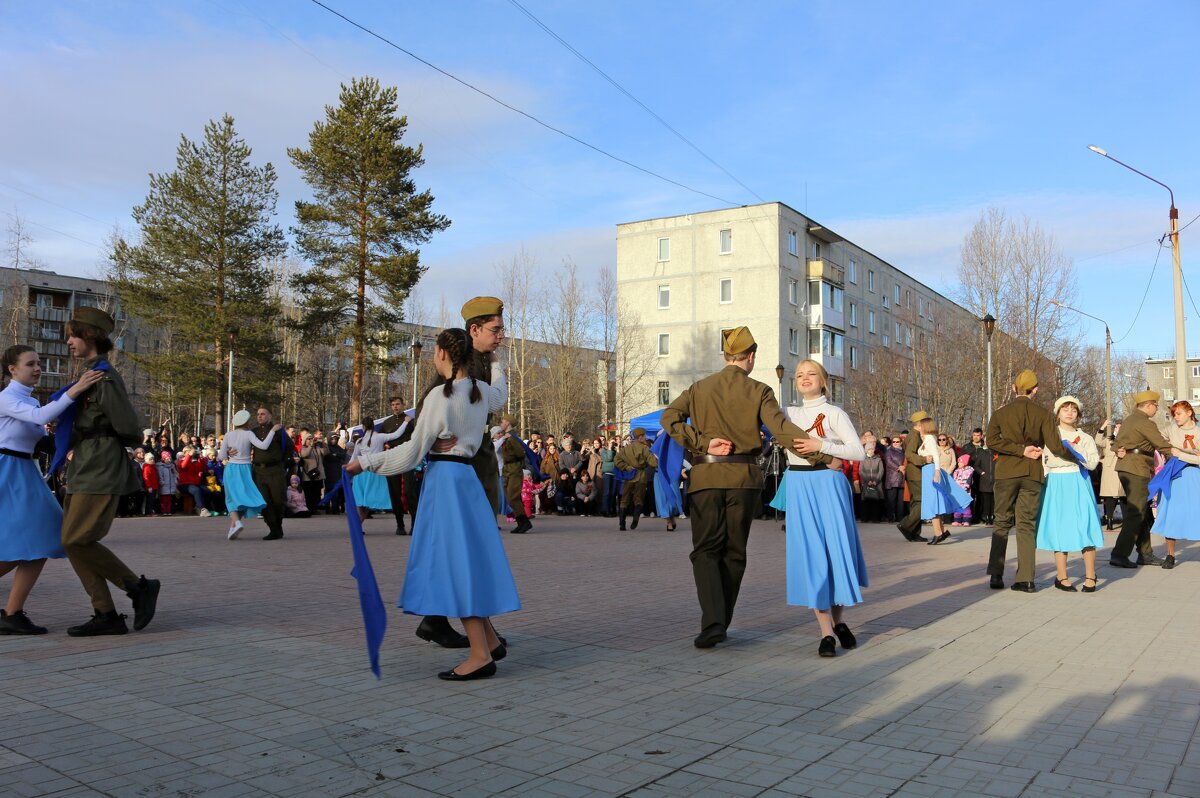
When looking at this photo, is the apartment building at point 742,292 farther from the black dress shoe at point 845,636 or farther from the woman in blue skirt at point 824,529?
the black dress shoe at point 845,636

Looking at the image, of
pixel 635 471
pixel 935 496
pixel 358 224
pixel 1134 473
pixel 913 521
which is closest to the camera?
pixel 1134 473

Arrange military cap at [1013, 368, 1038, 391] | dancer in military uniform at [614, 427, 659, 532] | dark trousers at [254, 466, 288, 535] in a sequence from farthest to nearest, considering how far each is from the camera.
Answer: dancer in military uniform at [614, 427, 659, 532], dark trousers at [254, 466, 288, 535], military cap at [1013, 368, 1038, 391]

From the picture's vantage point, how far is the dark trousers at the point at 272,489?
1554cm

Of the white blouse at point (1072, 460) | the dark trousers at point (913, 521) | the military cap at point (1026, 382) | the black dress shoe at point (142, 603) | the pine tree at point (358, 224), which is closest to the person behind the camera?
the black dress shoe at point (142, 603)

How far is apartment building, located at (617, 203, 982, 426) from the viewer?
5909 cm

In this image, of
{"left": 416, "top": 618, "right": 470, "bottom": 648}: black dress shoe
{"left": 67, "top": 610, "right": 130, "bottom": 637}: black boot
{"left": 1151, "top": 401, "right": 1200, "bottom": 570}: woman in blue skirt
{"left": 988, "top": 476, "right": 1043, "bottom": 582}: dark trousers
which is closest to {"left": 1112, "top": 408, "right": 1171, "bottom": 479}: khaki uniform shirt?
{"left": 1151, "top": 401, "right": 1200, "bottom": 570}: woman in blue skirt

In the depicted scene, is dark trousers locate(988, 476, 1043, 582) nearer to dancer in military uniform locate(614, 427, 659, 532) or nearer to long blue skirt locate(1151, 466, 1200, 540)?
long blue skirt locate(1151, 466, 1200, 540)

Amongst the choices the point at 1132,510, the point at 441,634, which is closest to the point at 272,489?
the point at 441,634

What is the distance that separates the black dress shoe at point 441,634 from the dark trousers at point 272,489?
32.0 ft

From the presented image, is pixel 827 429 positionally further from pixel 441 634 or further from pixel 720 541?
pixel 441 634

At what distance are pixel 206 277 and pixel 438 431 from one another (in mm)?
38663

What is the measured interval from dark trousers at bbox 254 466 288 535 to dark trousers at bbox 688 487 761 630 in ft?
34.5

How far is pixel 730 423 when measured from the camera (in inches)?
268

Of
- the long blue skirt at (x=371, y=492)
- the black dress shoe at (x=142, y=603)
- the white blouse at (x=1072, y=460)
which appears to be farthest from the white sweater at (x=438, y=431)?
the long blue skirt at (x=371, y=492)
